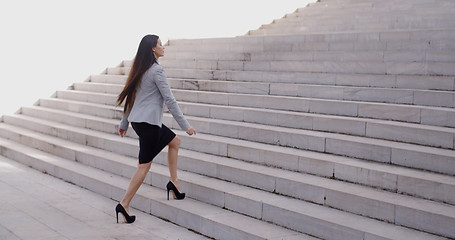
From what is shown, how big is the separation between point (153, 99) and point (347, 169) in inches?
83.3

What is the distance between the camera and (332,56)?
8375mm

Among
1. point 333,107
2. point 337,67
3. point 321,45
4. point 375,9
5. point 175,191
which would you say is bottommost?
point 175,191

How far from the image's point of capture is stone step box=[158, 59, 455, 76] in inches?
272

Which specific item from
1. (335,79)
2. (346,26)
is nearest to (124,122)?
(335,79)

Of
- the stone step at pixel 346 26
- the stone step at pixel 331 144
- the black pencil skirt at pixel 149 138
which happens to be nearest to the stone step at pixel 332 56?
the stone step at pixel 331 144

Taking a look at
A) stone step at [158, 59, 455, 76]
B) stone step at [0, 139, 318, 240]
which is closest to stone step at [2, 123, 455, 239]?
stone step at [0, 139, 318, 240]

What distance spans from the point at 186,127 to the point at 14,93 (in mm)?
7897

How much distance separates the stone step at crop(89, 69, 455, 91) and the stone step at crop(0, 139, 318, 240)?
2.68 metres

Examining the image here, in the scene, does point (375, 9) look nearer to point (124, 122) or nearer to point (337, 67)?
point (337, 67)

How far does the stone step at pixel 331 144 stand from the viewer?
5301mm

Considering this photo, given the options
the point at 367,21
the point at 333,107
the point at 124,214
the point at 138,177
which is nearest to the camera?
the point at 138,177

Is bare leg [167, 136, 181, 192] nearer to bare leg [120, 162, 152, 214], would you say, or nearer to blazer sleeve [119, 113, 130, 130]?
bare leg [120, 162, 152, 214]

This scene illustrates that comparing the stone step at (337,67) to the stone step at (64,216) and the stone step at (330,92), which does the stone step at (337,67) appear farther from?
the stone step at (64,216)

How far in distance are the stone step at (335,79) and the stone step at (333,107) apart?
Answer: 1.86 ft
